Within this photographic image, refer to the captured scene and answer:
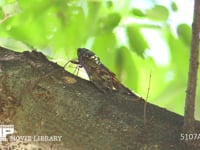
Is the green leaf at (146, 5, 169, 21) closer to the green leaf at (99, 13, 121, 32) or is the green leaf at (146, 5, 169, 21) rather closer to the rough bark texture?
the green leaf at (99, 13, 121, 32)

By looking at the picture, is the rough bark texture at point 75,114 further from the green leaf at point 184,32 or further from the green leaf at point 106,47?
the green leaf at point 184,32

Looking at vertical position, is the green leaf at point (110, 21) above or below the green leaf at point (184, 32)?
above

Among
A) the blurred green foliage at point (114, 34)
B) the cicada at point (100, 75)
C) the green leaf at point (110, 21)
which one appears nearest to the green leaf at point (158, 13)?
the blurred green foliage at point (114, 34)

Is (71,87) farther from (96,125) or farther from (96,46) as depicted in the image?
(96,46)

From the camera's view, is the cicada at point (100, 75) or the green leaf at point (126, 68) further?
the green leaf at point (126, 68)

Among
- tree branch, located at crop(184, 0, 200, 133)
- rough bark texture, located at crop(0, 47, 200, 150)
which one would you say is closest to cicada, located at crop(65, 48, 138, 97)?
rough bark texture, located at crop(0, 47, 200, 150)

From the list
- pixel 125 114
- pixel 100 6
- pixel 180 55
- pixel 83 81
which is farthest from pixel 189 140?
pixel 100 6

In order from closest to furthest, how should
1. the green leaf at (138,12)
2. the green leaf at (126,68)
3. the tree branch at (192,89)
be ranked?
the tree branch at (192,89)
the green leaf at (126,68)
the green leaf at (138,12)
